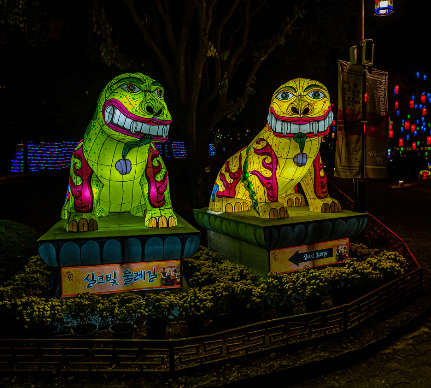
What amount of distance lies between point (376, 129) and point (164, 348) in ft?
17.3

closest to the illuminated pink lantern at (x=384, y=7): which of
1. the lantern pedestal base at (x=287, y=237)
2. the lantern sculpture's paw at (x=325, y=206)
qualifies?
the lantern sculpture's paw at (x=325, y=206)

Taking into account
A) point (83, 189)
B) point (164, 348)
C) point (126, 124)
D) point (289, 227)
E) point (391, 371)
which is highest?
point (126, 124)

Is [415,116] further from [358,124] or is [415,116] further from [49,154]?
[358,124]

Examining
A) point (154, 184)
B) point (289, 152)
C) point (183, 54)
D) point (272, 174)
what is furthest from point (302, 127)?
point (183, 54)

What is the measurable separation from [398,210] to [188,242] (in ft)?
39.2

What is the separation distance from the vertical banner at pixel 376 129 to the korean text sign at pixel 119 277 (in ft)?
13.2

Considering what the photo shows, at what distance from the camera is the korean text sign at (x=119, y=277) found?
4273 mm

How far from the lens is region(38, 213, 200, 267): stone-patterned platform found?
4.11 metres

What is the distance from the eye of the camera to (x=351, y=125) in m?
6.55

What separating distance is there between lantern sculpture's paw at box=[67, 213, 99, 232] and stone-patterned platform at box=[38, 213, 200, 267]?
90 millimetres

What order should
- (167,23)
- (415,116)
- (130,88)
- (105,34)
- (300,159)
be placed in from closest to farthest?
(130,88) → (300,159) → (105,34) → (167,23) → (415,116)

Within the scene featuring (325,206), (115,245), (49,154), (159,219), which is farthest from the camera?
(49,154)

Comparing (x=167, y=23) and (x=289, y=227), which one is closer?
(x=289, y=227)

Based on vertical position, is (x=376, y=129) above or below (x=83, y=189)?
above
